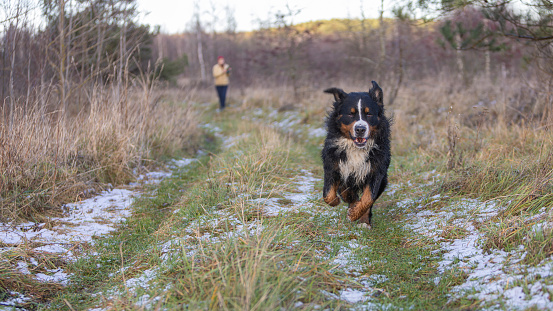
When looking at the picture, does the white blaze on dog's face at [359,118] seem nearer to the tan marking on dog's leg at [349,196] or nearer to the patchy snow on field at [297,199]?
the tan marking on dog's leg at [349,196]

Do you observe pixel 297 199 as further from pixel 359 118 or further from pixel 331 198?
pixel 359 118

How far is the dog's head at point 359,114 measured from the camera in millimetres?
3836

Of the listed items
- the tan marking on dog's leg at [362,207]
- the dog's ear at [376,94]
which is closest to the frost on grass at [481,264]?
the tan marking on dog's leg at [362,207]

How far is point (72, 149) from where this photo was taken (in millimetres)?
5270

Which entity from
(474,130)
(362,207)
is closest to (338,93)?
(362,207)

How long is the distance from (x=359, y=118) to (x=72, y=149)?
3.86m

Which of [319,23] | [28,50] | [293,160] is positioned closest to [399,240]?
[293,160]

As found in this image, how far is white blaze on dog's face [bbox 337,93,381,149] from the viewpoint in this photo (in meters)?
3.82

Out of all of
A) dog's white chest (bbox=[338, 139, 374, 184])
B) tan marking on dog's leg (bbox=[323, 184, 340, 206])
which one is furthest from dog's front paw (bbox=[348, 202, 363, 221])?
dog's white chest (bbox=[338, 139, 374, 184])

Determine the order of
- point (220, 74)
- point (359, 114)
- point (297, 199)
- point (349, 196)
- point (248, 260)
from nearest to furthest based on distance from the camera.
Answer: point (248, 260) < point (359, 114) < point (349, 196) < point (297, 199) < point (220, 74)

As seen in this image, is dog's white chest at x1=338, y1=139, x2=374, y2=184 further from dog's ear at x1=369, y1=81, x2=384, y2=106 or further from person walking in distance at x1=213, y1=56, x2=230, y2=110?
person walking in distance at x1=213, y1=56, x2=230, y2=110

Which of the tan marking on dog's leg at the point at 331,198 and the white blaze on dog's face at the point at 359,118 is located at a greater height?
the white blaze on dog's face at the point at 359,118

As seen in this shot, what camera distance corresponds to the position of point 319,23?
49.3 feet

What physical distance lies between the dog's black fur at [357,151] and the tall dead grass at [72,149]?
313 centimetres
